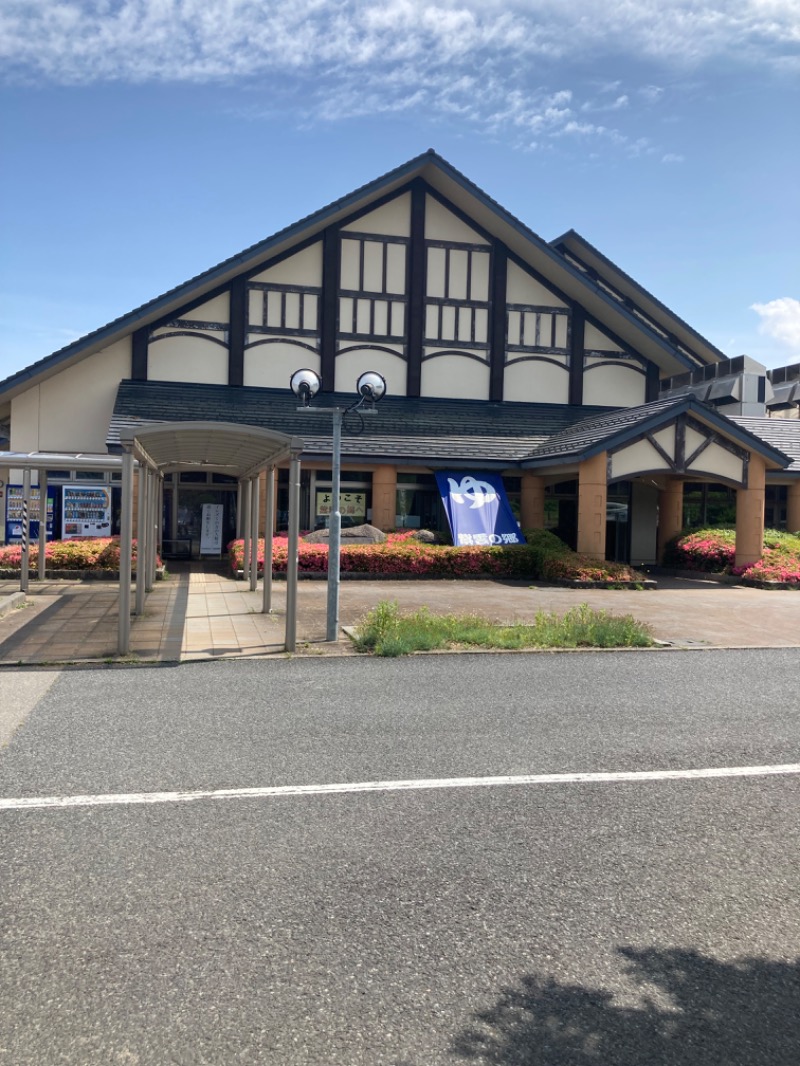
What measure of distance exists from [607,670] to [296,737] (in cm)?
441

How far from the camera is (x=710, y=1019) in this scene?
3182 millimetres

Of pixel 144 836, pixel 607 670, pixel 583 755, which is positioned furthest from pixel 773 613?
pixel 144 836

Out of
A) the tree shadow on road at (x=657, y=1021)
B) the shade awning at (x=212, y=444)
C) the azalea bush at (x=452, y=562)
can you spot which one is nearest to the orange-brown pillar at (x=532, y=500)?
the azalea bush at (x=452, y=562)

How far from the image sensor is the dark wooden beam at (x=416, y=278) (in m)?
26.8

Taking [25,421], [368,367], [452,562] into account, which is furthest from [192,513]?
[452,562]

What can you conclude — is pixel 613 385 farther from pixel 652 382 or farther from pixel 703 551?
pixel 703 551

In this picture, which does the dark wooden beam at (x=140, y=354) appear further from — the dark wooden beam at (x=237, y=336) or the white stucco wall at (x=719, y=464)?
the white stucco wall at (x=719, y=464)

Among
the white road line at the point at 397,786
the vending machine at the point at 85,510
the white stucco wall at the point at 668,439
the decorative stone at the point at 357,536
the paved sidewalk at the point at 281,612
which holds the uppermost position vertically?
the white stucco wall at the point at 668,439

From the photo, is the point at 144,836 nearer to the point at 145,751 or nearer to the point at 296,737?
the point at 145,751

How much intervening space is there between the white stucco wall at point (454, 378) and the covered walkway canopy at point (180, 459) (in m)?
8.25

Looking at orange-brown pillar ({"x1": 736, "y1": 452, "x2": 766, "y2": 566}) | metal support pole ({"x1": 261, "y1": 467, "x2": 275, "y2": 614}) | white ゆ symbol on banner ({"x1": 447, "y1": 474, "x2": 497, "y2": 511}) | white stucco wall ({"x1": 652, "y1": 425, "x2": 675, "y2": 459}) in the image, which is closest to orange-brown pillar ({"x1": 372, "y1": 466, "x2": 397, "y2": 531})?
white ゆ symbol on banner ({"x1": 447, "y1": 474, "x2": 497, "y2": 511})

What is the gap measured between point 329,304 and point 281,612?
570 inches

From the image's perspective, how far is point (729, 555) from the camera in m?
22.2

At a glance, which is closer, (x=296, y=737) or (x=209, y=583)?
(x=296, y=737)
